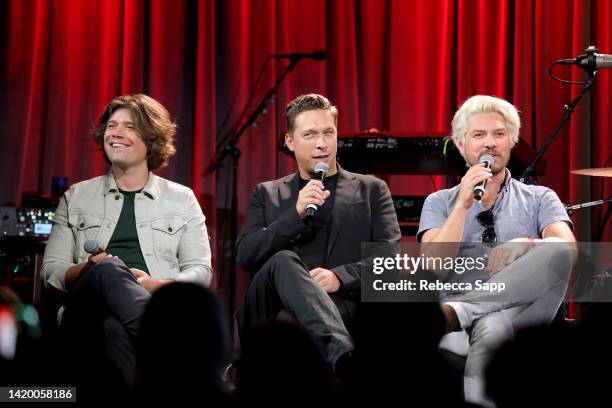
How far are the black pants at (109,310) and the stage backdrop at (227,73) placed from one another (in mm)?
2104

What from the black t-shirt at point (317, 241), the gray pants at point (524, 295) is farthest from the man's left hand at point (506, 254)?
the black t-shirt at point (317, 241)

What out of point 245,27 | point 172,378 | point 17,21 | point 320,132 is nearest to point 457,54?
point 245,27

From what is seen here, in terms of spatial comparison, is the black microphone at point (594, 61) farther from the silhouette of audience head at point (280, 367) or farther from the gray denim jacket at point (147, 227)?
the silhouette of audience head at point (280, 367)

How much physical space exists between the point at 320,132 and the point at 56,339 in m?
1.34

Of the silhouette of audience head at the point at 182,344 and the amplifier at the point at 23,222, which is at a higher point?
the amplifier at the point at 23,222

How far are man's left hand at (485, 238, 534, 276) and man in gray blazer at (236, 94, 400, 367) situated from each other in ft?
1.49

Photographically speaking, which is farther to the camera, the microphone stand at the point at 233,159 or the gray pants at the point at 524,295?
the microphone stand at the point at 233,159

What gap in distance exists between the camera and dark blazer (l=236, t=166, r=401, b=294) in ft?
8.38

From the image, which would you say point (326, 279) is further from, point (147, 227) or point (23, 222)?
point (23, 222)

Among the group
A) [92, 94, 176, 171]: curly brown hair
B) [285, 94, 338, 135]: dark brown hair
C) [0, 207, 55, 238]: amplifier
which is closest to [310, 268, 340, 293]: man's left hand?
[285, 94, 338, 135]: dark brown hair

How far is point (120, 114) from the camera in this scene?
287cm

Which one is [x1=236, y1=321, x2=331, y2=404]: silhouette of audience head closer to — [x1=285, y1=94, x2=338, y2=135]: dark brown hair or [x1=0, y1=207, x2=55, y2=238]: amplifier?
[x1=285, y1=94, x2=338, y2=135]: dark brown hair

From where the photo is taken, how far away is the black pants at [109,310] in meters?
2.12

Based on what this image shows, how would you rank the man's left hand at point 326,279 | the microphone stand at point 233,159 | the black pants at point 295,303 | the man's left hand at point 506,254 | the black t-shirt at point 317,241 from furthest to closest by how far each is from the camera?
the microphone stand at point 233,159
the black t-shirt at point 317,241
the man's left hand at point 326,279
the man's left hand at point 506,254
the black pants at point 295,303
